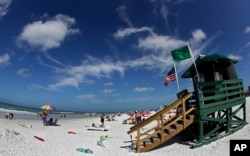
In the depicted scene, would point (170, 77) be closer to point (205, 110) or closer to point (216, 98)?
point (216, 98)

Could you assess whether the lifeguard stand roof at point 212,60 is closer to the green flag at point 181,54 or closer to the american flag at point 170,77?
the green flag at point 181,54

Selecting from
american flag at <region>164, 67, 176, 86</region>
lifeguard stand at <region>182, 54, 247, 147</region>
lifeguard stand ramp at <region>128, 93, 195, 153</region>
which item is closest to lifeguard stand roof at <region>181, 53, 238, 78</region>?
lifeguard stand at <region>182, 54, 247, 147</region>

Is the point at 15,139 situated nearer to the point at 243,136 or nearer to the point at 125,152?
the point at 125,152

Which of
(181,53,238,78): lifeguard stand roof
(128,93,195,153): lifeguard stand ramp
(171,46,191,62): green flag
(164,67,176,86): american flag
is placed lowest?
(128,93,195,153): lifeguard stand ramp

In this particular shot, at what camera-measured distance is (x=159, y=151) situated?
42.4ft

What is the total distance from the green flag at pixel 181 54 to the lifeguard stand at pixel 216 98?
106 cm

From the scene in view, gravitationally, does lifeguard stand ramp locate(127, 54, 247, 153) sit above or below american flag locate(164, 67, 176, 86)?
below

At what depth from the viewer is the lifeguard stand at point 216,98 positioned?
42.0 ft

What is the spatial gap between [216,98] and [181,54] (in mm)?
3357

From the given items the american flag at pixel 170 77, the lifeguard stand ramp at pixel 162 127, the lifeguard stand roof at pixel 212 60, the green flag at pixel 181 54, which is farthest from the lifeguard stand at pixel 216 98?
the american flag at pixel 170 77

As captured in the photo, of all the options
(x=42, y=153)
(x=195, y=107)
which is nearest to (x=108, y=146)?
(x=42, y=153)

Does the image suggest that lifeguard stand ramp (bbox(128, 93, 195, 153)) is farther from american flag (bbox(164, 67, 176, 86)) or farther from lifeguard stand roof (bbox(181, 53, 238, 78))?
american flag (bbox(164, 67, 176, 86))

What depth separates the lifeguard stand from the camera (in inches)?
504

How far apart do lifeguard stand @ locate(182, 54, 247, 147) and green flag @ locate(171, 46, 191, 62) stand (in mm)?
1059
